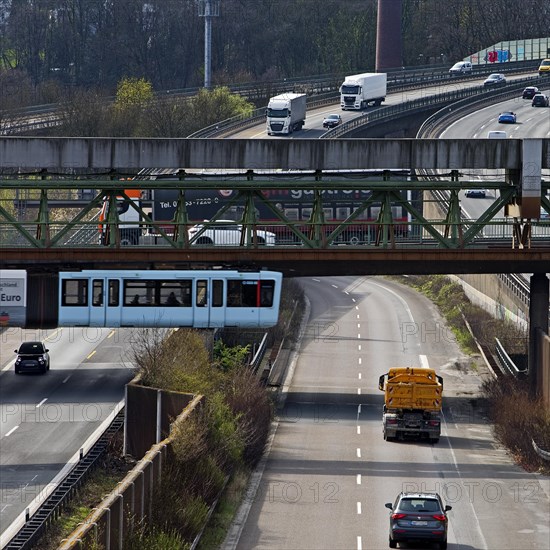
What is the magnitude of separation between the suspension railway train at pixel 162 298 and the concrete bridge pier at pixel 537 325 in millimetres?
10833

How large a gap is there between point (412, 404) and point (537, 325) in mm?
8159

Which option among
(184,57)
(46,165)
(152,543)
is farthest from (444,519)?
(184,57)

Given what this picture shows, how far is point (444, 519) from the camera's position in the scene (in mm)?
34062

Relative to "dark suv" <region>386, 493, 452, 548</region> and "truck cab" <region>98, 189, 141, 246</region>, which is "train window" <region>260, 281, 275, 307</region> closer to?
"truck cab" <region>98, 189, 141, 246</region>

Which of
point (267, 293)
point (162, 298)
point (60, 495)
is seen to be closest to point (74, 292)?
point (162, 298)

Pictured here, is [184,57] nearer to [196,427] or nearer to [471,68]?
[471,68]

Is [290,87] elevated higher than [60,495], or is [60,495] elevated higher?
[290,87]

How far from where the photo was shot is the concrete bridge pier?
5191 cm

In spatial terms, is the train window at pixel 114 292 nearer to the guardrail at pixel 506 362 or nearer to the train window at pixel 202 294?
the train window at pixel 202 294

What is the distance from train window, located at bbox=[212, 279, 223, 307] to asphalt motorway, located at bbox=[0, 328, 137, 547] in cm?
811

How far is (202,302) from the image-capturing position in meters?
48.7

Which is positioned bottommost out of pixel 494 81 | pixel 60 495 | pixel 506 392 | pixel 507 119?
pixel 60 495

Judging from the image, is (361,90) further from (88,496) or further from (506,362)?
(88,496)

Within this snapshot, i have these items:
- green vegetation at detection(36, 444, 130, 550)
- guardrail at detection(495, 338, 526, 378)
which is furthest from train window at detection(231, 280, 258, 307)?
guardrail at detection(495, 338, 526, 378)
